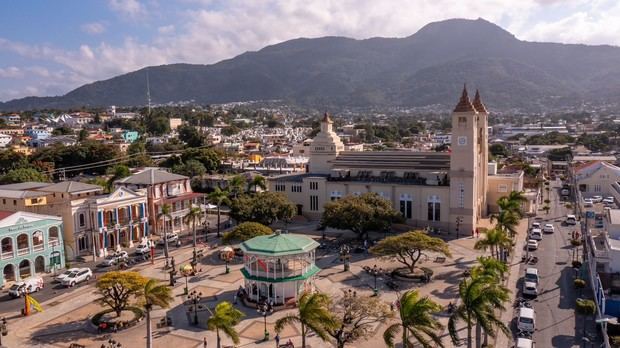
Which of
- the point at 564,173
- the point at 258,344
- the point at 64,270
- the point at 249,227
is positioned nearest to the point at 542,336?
the point at 258,344

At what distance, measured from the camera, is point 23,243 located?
4025cm

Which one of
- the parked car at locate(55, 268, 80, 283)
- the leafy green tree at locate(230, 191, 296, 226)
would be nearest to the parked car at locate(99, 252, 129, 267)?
the parked car at locate(55, 268, 80, 283)

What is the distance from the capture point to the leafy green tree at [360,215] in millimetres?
47844

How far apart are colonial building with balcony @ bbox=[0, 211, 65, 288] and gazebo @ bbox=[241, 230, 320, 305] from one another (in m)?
18.2

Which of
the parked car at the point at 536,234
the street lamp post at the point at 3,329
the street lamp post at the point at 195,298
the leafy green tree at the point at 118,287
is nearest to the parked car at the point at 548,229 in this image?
the parked car at the point at 536,234

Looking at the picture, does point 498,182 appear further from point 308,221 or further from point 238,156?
point 238,156

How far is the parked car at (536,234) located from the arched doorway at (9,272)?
4729 centimetres

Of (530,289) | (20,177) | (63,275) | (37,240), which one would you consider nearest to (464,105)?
(530,289)

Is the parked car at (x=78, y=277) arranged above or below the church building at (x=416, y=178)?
below

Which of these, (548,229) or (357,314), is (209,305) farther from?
(548,229)

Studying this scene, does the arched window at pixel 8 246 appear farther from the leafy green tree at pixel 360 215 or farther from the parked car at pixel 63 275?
the leafy green tree at pixel 360 215

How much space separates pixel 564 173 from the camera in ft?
347

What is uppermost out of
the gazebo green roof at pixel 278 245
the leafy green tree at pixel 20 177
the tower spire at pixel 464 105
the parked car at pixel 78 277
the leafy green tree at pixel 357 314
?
the tower spire at pixel 464 105

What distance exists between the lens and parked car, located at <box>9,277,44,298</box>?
35906mm
